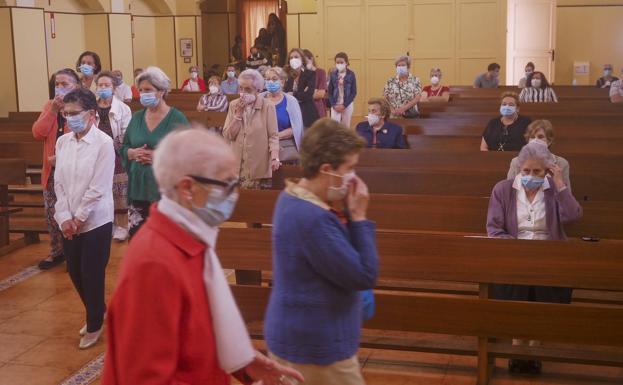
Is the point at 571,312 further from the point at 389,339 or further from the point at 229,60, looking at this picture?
the point at 229,60

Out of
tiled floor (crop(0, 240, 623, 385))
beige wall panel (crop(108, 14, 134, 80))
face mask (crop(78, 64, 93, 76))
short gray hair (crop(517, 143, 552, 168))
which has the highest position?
beige wall panel (crop(108, 14, 134, 80))

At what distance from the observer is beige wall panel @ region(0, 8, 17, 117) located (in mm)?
13623

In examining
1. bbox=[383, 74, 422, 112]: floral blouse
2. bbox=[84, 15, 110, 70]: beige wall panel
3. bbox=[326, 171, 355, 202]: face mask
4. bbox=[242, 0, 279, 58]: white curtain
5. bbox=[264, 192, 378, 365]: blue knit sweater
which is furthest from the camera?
bbox=[242, 0, 279, 58]: white curtain

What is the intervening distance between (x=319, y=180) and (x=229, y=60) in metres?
20.0

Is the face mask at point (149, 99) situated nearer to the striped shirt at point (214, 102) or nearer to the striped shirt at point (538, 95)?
the striped shirt at point (214, 102)

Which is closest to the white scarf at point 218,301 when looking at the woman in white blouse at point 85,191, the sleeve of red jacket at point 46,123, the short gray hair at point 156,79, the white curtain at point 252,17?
the woman in white blouse at point 85,191

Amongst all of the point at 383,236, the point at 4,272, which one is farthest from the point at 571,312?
the point at 4,272

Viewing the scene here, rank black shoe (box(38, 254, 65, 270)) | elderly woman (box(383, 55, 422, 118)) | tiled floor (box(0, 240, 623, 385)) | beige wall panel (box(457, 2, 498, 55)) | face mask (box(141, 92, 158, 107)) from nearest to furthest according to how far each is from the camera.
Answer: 1. tiled floor (box(0, 240, 623, 385))
2. face mask (box(141, 92, 158, 107))
3. black shoe (box(38, 254, 65, 270))
4. elderly woman (box(383, 55, 422, 118))
5. beige wall panel (box(457, 2, 498, 55))

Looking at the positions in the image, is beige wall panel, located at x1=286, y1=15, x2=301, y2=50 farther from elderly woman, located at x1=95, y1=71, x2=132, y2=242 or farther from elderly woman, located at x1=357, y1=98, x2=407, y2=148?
elderly woman, located at x1=95, y1=71, x2=132, y2=242

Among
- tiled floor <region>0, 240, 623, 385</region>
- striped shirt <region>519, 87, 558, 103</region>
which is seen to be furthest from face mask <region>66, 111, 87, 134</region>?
striped shirt <region>519, 87, 558, 103</region>

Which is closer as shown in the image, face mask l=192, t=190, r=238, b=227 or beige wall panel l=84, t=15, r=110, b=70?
face mask l=192, t=190, r=238, b=227

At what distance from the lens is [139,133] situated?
16.8 feet

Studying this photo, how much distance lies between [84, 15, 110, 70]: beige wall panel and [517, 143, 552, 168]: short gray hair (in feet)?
44.0

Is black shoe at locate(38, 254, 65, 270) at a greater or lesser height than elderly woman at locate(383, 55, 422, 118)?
lesser
